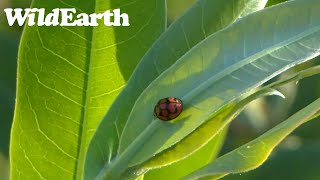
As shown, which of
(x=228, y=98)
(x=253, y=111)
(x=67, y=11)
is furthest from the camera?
(x=253, y=111)

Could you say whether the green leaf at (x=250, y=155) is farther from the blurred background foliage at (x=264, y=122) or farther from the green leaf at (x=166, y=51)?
the blurred background foliage at (x=264, y=122)

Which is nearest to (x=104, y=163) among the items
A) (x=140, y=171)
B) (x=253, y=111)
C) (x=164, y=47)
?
(x=140, y=171)

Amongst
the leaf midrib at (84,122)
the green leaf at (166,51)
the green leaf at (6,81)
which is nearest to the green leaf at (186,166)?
the leaf midrib at (84,122)

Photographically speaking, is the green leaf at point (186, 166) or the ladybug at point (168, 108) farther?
the green leaf at point (186, 166)

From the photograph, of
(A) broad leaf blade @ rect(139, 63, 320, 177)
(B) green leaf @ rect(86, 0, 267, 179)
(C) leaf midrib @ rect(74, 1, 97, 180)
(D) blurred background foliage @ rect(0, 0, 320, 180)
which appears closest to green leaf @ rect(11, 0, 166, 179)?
(C) leaf midrib @ rect(74, 1, 97, 180)

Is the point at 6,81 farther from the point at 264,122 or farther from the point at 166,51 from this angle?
the point at 166,51

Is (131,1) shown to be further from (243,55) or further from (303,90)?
(303,90)

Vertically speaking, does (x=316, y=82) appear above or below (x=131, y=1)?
below

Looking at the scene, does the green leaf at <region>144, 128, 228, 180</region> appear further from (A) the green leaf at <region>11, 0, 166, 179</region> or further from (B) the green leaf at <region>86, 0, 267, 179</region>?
(B) the green leaf at <region>86, 0, 267, 179</region>
